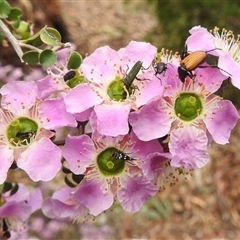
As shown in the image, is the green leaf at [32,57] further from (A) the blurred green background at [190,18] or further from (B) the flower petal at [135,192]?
(A) the blurred green background at [190,18]

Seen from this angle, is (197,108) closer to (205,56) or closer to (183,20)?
(205,56)

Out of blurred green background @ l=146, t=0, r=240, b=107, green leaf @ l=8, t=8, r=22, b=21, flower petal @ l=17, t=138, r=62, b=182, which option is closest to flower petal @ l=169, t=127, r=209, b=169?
flower petal @ l=17, t=138, r=62, b=182

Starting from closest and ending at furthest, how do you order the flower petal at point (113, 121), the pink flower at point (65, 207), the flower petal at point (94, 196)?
the flower petal at point (113, 121)
the flower petal at point (94, 196)
the pink flower at point (65, 207)

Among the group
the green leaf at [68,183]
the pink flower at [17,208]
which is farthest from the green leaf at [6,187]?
the green leaf at [68,183]

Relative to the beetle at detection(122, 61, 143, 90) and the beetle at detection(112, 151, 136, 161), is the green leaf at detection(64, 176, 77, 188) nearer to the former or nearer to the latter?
the beetle at detection(112, 151, 136, 161)

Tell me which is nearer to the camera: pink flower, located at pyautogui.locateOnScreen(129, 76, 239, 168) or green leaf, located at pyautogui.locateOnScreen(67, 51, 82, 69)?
pink flower, located at pyautogui.locateOnScreen(129, 76, 239, 168)

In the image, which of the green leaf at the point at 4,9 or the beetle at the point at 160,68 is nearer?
the beetle at the point at 160,68

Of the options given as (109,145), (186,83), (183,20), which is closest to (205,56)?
(186,83)

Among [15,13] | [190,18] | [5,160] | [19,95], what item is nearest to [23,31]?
[15,13]
